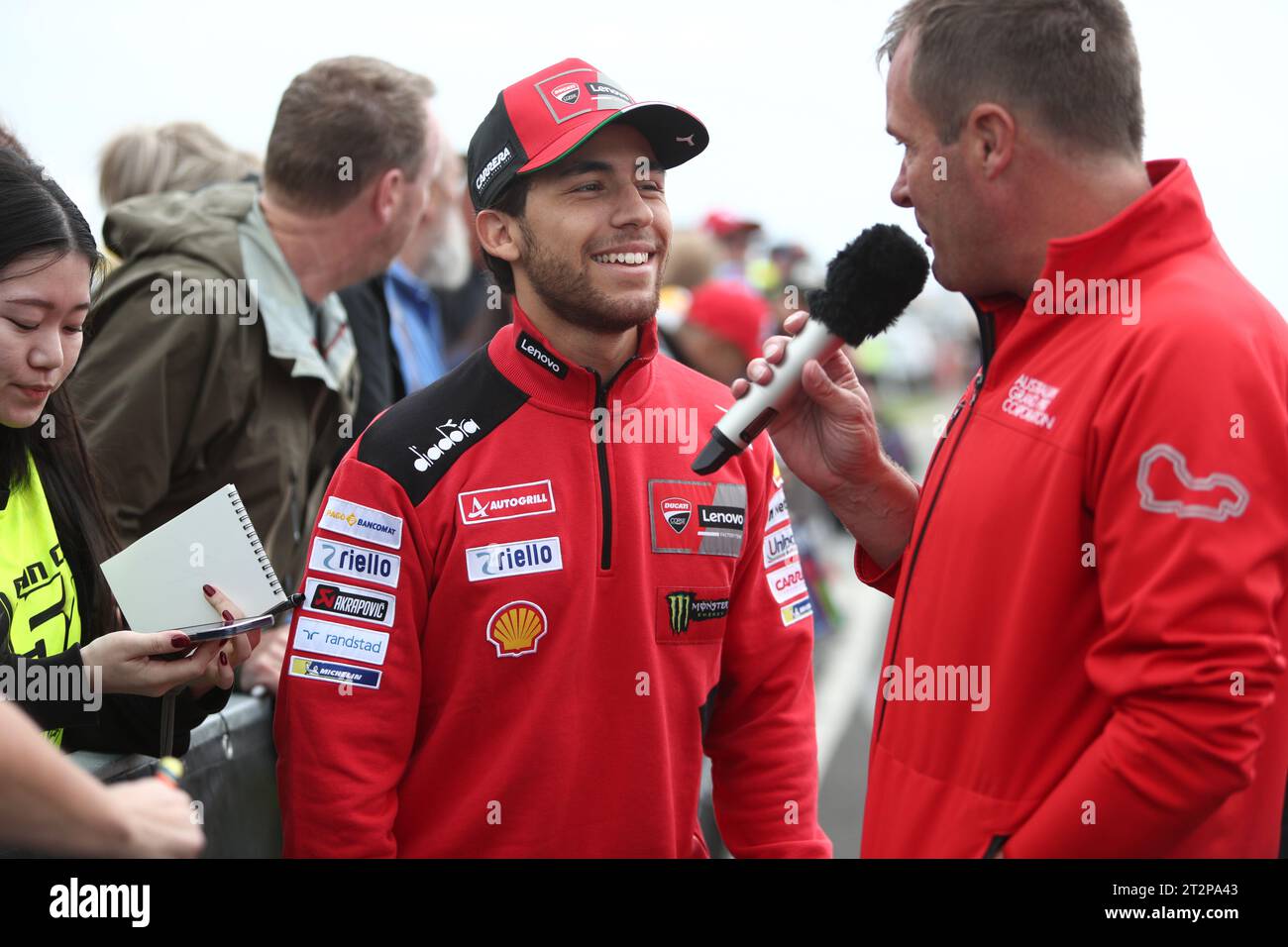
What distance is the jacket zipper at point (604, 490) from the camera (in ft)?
9.09

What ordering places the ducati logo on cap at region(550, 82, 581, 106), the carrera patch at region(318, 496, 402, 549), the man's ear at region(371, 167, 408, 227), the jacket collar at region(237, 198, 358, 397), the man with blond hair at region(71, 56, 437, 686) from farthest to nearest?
the man's ear at region(371, 167, 408, 227) → the jacket collar at region(237, 198, 358, 397) → the man with blond hair at region(71, 56, 437, 686) → the ducati logo on cap at region(550, 82, 581, 106) → the carrera patch at region(318, 496, 402, 549)

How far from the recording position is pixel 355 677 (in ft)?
8.71

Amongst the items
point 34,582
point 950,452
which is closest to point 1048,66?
point 950,452

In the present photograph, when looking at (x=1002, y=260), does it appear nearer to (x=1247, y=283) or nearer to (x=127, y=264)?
(x=1247, y=283)

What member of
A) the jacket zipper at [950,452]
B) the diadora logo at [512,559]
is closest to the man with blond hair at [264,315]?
the diadora logo at [512,559]

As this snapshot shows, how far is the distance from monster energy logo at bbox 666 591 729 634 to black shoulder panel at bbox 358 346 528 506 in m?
0.56

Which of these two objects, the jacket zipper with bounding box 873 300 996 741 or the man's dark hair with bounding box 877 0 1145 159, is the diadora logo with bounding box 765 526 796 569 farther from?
the man's dark hair with bounding box 877 0 1145 159

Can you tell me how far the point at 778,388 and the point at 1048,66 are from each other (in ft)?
2.47

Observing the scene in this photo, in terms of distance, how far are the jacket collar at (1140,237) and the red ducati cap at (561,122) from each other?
3.62ft

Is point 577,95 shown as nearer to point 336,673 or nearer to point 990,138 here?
point 990,138

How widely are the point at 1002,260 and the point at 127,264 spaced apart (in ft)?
9.29

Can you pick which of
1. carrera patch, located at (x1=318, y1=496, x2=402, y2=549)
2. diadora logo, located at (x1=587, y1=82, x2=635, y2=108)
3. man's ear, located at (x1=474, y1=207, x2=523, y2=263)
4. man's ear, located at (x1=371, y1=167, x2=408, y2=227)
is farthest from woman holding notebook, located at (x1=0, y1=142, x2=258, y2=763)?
man's ear, located at (x1=371, y1=167, x2=408, y2=227)

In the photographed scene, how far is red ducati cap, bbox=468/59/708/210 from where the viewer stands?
2.87 m

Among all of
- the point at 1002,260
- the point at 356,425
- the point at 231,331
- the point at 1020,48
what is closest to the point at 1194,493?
the point at 1002,260
